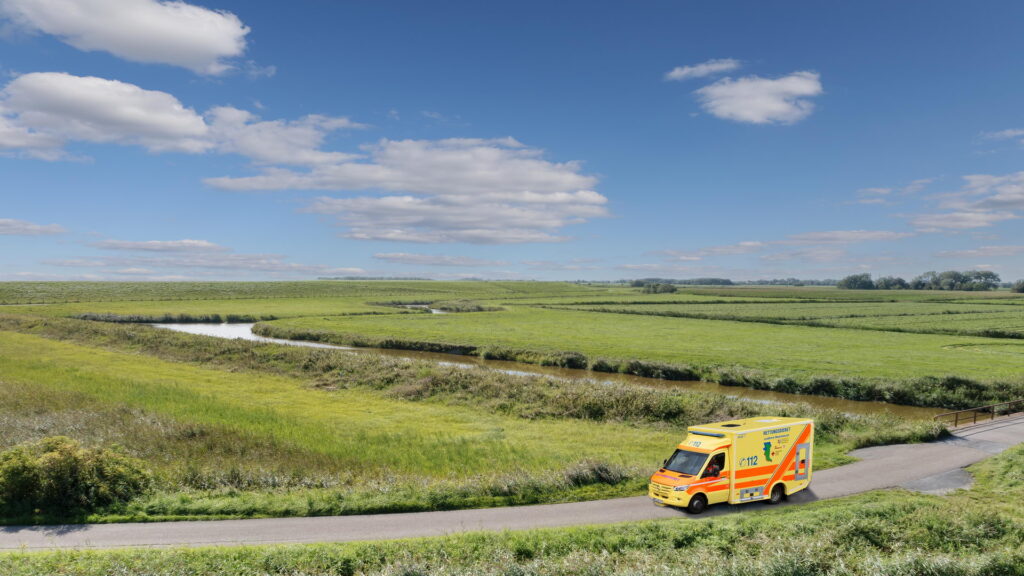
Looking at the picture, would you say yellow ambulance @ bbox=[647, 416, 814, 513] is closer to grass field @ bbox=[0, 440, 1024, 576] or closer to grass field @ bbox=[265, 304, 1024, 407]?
grass field @ bbox=[0, 440, 1024, 576]

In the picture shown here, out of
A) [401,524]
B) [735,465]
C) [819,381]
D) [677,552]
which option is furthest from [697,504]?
[819,381]

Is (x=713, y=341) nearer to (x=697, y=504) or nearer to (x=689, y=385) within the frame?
(x=689, y=385)

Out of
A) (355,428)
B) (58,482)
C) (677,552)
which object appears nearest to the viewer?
(677,552)

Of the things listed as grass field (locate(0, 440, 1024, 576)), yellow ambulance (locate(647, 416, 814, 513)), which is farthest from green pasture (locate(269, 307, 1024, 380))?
grass field (locate(0, 440, 1024, 576))

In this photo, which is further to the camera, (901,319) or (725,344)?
(901,319)

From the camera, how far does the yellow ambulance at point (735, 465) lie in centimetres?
1778

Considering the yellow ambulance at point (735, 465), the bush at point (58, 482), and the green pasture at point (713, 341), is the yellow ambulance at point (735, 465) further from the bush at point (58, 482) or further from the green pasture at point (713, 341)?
the green pasture at point (713, 341)

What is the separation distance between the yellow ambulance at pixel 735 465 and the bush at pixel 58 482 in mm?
18308

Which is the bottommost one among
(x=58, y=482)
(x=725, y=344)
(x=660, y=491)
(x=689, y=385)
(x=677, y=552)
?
(x=689, y=385)

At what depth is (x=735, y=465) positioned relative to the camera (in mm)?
18016

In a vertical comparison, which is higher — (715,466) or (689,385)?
(715,466)

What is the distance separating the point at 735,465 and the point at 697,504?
1.72 metres

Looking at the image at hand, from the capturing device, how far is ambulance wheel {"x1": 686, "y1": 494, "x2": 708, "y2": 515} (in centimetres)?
1783

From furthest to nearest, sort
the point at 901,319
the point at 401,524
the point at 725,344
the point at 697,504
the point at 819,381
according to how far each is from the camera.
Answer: the point at 901,319 < the point at 725,344 < the point at 819,381 < the point at 697,504 < the point at 401,524
